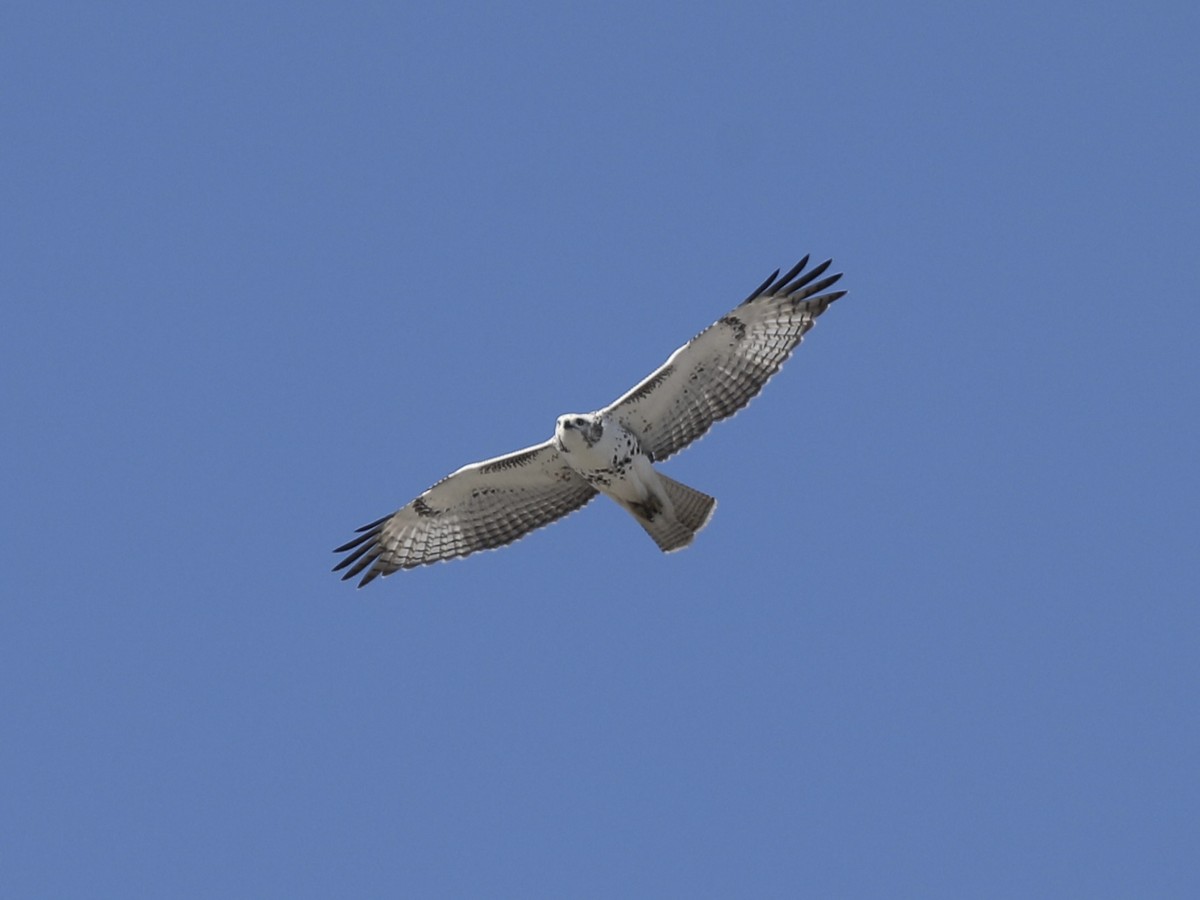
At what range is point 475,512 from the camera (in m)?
18.6

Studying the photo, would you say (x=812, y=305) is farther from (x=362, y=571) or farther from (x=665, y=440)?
(x=362, y=571)

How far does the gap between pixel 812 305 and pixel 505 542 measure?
3438 mm

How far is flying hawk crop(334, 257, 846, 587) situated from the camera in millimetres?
17406

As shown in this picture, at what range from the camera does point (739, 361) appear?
17.7 metres

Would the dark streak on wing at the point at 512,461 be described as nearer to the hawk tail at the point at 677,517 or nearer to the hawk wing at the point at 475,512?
the hawk wing at the point at 475,512

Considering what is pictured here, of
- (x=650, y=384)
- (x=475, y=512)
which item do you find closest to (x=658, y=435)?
(x=650, y=384)

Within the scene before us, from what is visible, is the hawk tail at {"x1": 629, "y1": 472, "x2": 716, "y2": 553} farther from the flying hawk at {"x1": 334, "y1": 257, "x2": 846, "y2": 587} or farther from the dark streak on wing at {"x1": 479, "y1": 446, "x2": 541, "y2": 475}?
the dark streak on wing at {"x1": 479, "y1": 446, "x2": 541, "y2": 475}

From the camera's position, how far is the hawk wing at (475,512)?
18.0 metres

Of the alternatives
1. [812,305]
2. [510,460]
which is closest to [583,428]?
[510,460]

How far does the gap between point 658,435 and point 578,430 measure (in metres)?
0.96

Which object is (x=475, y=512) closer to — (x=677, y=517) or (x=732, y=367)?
(x=677, y=517)

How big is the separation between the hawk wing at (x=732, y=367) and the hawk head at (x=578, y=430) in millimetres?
368

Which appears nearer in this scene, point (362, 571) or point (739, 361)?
point (739, 361)

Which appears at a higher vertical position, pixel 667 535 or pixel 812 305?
pixel 812 305
